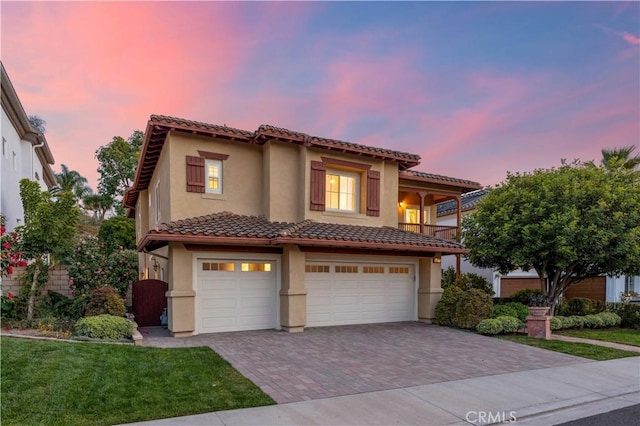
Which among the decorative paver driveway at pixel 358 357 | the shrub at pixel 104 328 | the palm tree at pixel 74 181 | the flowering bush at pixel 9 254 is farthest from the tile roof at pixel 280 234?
the palm tree at pixel 74 181

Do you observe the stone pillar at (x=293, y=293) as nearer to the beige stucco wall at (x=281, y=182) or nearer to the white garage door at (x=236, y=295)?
the white garage door at (x=236, y=295)

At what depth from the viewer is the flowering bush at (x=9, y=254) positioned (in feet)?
33.6

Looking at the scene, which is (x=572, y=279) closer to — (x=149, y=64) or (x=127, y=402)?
(x=127, y=402)

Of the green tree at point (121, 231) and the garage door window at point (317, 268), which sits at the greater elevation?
the green tree at point (121, 231)

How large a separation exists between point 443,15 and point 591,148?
47.5ft

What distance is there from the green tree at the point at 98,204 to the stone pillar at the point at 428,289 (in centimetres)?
3141

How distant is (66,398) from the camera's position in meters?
5.26

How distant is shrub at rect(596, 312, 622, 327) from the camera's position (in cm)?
1450

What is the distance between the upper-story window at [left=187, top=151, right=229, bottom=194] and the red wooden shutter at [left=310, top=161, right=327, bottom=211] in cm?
298

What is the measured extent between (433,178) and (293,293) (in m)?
9.03

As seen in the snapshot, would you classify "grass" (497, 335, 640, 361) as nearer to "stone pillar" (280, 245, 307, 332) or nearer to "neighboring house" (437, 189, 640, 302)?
"stone pillar" (280, 245, 307, 332)

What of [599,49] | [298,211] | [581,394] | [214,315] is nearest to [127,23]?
[298,211]

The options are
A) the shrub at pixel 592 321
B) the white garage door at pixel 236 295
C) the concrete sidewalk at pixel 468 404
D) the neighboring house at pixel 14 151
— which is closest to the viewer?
the concrete sidewalk at pixel 468 404

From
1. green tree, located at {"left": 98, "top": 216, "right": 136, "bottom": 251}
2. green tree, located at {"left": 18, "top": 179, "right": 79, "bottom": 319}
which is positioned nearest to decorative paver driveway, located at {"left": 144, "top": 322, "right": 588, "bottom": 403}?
green tree, located at {"left": 18, "top": 179, "right": 79, "bottom": 319}
